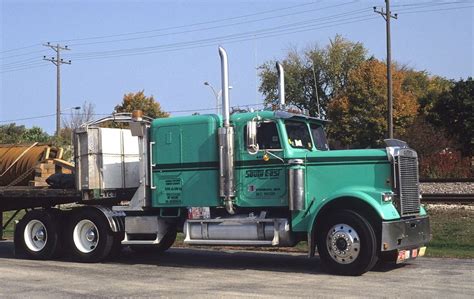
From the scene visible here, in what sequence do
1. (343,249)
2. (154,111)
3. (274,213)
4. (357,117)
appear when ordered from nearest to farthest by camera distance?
(343,249) < (274,213) < (357,117) < (154,111)

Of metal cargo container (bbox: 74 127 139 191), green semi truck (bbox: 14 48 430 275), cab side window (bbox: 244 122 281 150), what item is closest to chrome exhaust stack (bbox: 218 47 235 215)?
green semi truck (bbox: 14 48 430 275)

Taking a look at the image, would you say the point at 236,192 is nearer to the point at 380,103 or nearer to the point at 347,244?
the point at 347,244

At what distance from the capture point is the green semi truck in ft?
35.2

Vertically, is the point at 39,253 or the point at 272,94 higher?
the point at 272,94

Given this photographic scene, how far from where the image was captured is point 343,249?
1059 centimetres

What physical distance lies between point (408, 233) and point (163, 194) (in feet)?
15.6

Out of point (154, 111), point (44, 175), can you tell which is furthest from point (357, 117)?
point (44, 175)

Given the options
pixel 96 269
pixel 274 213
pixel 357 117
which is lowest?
pixel 96 269

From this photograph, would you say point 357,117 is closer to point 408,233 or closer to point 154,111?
point 154,111

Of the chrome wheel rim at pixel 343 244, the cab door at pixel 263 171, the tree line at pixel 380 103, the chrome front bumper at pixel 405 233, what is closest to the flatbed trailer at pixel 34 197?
the cab door at pixel 263 171

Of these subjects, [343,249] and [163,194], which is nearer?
[343,249]

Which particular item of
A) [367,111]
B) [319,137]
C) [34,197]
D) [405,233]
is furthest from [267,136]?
[367,111]

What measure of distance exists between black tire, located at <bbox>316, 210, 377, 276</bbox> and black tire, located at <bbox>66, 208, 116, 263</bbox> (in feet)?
14.9

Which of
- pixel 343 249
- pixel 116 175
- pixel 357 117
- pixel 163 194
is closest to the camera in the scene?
pixel 343 249
